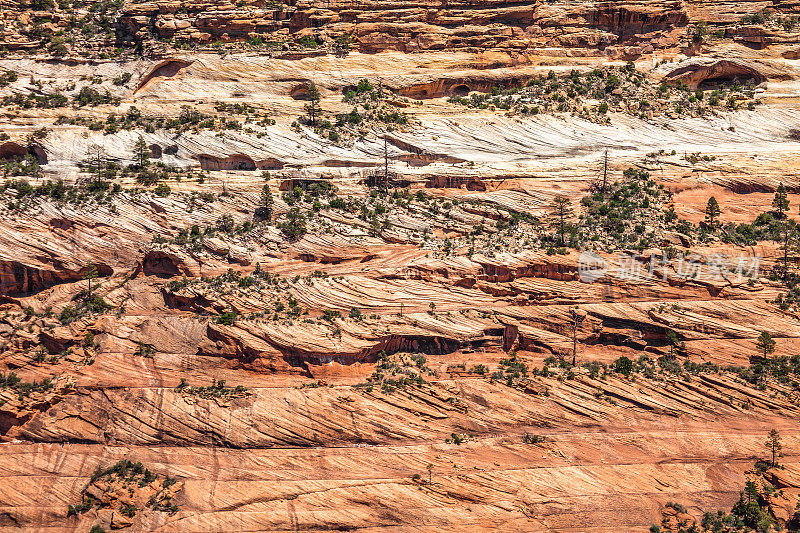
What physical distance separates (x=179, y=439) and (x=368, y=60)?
37.1 meters

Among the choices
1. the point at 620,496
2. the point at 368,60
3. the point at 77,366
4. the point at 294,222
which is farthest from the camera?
the point at 368,60

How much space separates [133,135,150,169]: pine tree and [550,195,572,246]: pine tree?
90.2 feet

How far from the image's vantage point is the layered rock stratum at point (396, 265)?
4397 cm

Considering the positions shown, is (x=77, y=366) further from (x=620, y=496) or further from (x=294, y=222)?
(x=620, y=496)

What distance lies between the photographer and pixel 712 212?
59.2m

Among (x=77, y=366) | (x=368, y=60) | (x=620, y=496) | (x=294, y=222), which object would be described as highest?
(x=368, y=60)

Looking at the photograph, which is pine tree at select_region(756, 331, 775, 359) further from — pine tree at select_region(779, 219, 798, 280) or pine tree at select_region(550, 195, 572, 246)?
pine tree at select_region(550, 195, 572, 246)

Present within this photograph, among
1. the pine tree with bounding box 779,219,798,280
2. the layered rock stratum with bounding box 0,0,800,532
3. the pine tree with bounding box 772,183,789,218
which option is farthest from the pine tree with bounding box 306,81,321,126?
the pine tree with bounding box 779,219,798,280

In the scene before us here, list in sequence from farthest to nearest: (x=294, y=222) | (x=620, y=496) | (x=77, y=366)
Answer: (x=294, y=222) → (x=77, y=366) → (x=620, y=496)

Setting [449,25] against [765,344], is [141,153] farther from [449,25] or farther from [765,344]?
[765,344]

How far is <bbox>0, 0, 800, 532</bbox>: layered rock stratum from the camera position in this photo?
44.0 meters

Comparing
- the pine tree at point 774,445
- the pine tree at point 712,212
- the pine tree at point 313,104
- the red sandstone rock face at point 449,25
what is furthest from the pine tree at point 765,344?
the pine tree at point 313,104

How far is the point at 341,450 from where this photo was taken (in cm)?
4494

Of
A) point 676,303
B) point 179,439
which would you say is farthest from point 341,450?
point 676,303
